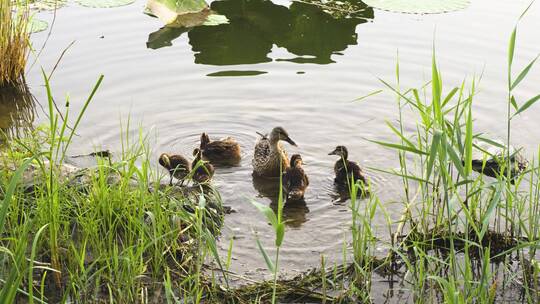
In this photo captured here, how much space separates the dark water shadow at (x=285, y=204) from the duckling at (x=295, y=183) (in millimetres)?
70

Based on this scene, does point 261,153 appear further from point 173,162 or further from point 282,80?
point 282,80

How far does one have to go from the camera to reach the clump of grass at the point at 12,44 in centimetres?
751

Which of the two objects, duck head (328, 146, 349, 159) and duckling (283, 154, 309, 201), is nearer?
duckling (283, 154, 309, 201)

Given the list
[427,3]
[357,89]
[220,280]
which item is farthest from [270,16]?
[220,280]

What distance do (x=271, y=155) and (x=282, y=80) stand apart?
195 cm

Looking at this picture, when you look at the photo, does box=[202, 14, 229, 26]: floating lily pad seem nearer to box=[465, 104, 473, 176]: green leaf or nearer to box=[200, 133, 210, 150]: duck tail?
box=[200, 133, 210, 150]: duck tail

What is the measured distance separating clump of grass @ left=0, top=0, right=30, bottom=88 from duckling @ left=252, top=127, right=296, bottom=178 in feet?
8.77

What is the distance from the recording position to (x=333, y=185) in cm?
638

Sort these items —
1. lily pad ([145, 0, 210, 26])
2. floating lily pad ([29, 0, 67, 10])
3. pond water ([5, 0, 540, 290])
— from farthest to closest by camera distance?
floating lily pad ([29, 0, 67, 10]), lily pad ([145, 0, 210, 26]), pond water ([5, 0, 540, 290])

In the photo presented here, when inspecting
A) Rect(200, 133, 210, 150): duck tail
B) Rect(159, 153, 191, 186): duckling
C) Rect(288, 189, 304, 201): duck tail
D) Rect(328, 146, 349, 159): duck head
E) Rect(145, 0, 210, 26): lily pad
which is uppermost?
Rect(145, 0, 210, 26): lily pad

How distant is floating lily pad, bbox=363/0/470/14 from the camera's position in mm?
9930

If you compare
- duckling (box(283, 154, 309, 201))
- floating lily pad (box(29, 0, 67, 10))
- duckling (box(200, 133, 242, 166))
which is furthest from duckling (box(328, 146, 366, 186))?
floating lily pad (box(29, 0, 67, 10))

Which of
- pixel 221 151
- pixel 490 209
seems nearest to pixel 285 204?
pixel 221 151

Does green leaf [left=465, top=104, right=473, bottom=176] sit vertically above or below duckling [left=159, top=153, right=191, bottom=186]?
above
